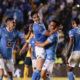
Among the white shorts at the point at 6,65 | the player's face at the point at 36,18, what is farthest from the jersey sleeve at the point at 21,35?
the white shorts at the point at 6,65

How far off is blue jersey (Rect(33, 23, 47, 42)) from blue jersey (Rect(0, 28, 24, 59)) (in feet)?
1.18

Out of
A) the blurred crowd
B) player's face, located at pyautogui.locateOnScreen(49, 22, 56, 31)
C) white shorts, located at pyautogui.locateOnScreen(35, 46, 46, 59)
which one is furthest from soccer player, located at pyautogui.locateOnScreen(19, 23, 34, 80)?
player's face, located at pyautogui.locateOnScreen(49, 22, 56, 31)

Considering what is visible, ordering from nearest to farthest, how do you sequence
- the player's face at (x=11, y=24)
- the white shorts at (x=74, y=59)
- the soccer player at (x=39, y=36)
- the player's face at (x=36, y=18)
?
the white shorts at (x=74, y=59), the soccer player at (x=39, y=36), the player's face at (x=36, y=18), the player's face at (x=11, y=24)

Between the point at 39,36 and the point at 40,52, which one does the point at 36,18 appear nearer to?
the point at 39,36

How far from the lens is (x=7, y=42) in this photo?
5.31m

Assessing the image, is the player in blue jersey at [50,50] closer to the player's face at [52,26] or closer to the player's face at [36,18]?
the player's face at [52,26]

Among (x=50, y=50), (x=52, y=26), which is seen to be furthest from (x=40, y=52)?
(x=52, y=26)

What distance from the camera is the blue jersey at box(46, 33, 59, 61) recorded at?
16.8ft

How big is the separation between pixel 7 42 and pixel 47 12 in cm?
87

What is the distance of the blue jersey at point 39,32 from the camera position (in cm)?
518

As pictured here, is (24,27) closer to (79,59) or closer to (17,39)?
(17,39)

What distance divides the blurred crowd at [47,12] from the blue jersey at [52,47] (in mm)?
122

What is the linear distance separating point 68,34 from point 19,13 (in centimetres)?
105

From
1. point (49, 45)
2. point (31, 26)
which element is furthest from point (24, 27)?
point (49, 45)
